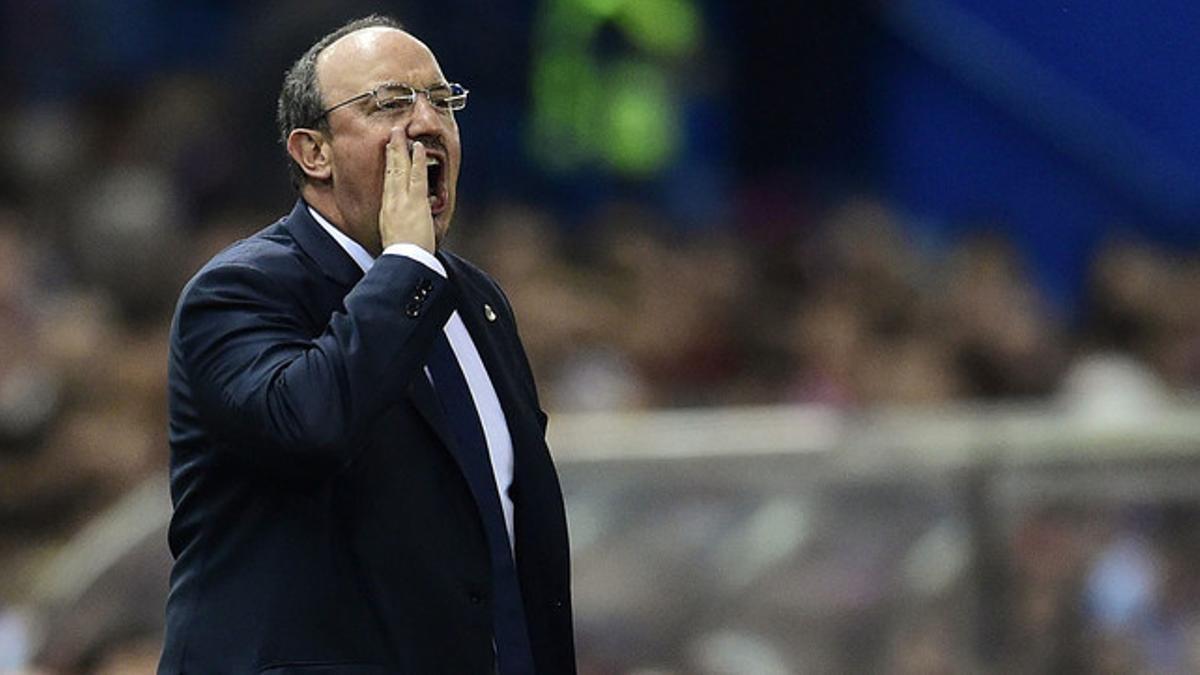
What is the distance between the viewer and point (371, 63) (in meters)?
3.69

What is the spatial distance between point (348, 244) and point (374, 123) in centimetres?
19

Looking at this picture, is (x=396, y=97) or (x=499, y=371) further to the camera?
(x=499, y=371)

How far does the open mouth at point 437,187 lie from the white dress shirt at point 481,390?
12 centimetres

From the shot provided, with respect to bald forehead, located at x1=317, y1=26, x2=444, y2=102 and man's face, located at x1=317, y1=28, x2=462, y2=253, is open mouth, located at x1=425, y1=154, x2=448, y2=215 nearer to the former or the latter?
man's face, located at x1=317, y1=28, x2=462, y2=253

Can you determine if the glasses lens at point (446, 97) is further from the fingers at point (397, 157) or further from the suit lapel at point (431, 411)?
the suit lapel at point (431, 411)

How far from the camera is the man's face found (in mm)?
3672

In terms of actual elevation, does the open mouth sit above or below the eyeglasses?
below

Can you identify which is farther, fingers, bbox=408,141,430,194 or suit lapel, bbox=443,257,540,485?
suit lapel, bbox=443,257,540,485

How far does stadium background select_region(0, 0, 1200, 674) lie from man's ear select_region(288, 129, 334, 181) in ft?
9.08

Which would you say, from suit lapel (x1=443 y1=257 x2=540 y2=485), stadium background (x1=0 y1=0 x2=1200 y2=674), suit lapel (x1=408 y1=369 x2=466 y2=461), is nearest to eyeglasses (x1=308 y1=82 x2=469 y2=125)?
suit lapel (x1=443 y1=257 x2=540 y2=485)

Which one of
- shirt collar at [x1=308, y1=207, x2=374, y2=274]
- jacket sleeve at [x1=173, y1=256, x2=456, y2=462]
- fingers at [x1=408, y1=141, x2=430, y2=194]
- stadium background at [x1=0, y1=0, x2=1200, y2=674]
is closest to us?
jacket sleeve at [x1=173, y1=256, x2=456, y2=462]

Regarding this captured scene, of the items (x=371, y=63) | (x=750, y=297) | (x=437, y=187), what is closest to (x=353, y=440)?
(x=437, y=187)

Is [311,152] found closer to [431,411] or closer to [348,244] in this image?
[348,244]

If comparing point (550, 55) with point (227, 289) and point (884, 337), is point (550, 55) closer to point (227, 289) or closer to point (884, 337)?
point (884, 337)
